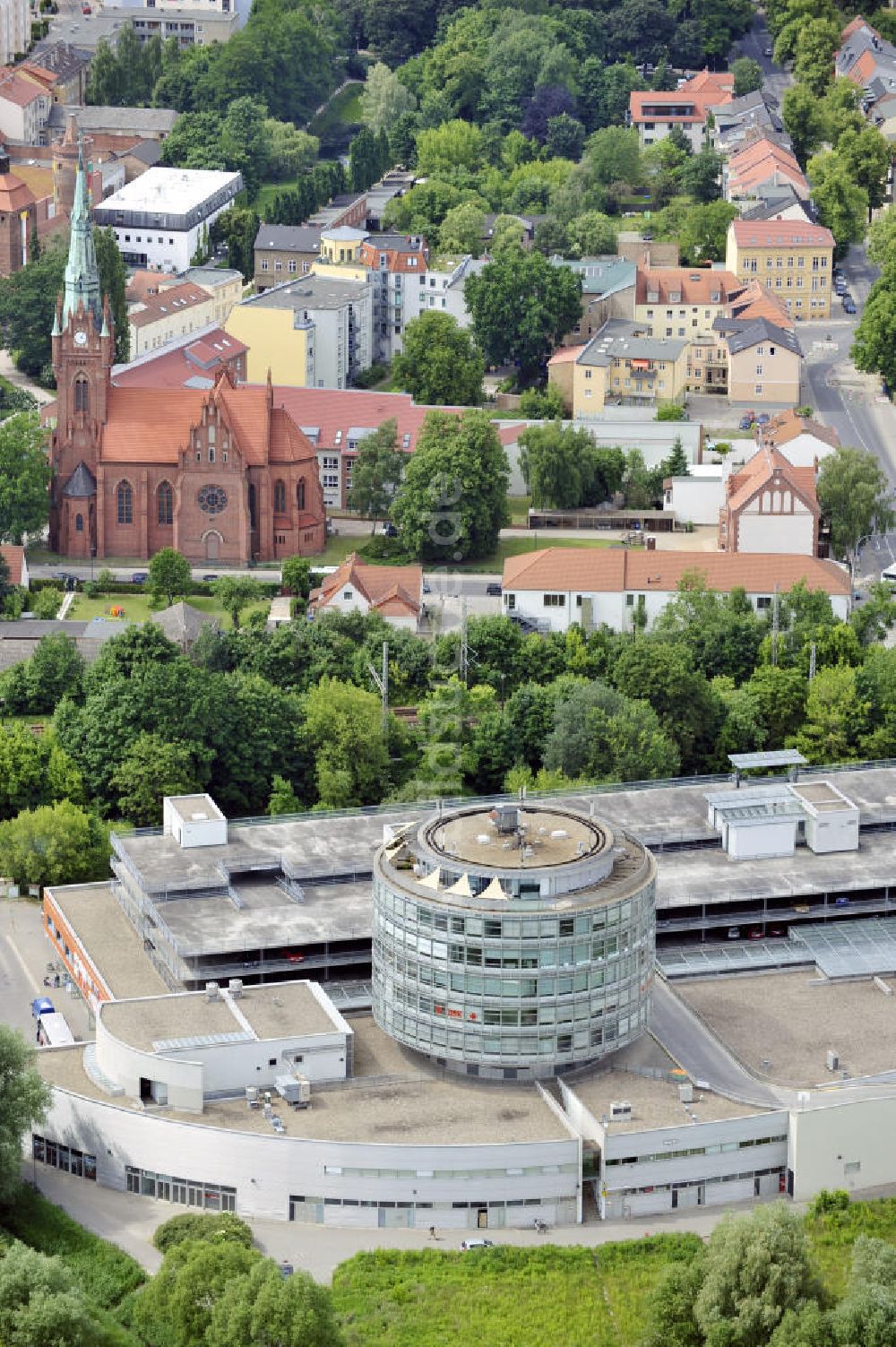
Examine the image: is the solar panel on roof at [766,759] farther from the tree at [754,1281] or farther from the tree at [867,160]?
the tree at [867,160]

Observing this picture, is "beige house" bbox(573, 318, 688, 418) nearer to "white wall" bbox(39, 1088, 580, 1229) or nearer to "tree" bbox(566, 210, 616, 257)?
"tree" bbox(566, 210, 616, 257)

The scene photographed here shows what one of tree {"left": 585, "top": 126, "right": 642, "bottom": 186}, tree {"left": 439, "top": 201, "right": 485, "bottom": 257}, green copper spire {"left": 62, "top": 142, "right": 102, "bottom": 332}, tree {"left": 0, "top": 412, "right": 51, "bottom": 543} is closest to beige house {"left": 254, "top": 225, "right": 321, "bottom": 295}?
tree {"left": 439, "top": 201, "right": 485, "bottom": 257}

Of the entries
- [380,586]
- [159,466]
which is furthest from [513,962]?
[159,466]

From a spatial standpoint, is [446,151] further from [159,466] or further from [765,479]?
[765,479]

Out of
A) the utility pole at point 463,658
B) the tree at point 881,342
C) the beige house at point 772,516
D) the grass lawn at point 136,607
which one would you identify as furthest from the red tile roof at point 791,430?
the grass lawn at point 136,607

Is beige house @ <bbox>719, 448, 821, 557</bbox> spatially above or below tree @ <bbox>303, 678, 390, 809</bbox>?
above

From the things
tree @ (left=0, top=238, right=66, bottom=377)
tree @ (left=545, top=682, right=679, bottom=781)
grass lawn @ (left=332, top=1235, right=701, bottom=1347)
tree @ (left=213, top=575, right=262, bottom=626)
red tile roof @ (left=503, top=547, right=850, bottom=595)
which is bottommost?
grass lawn @ (left=332, top=1235, right=701, bottom=1347)
